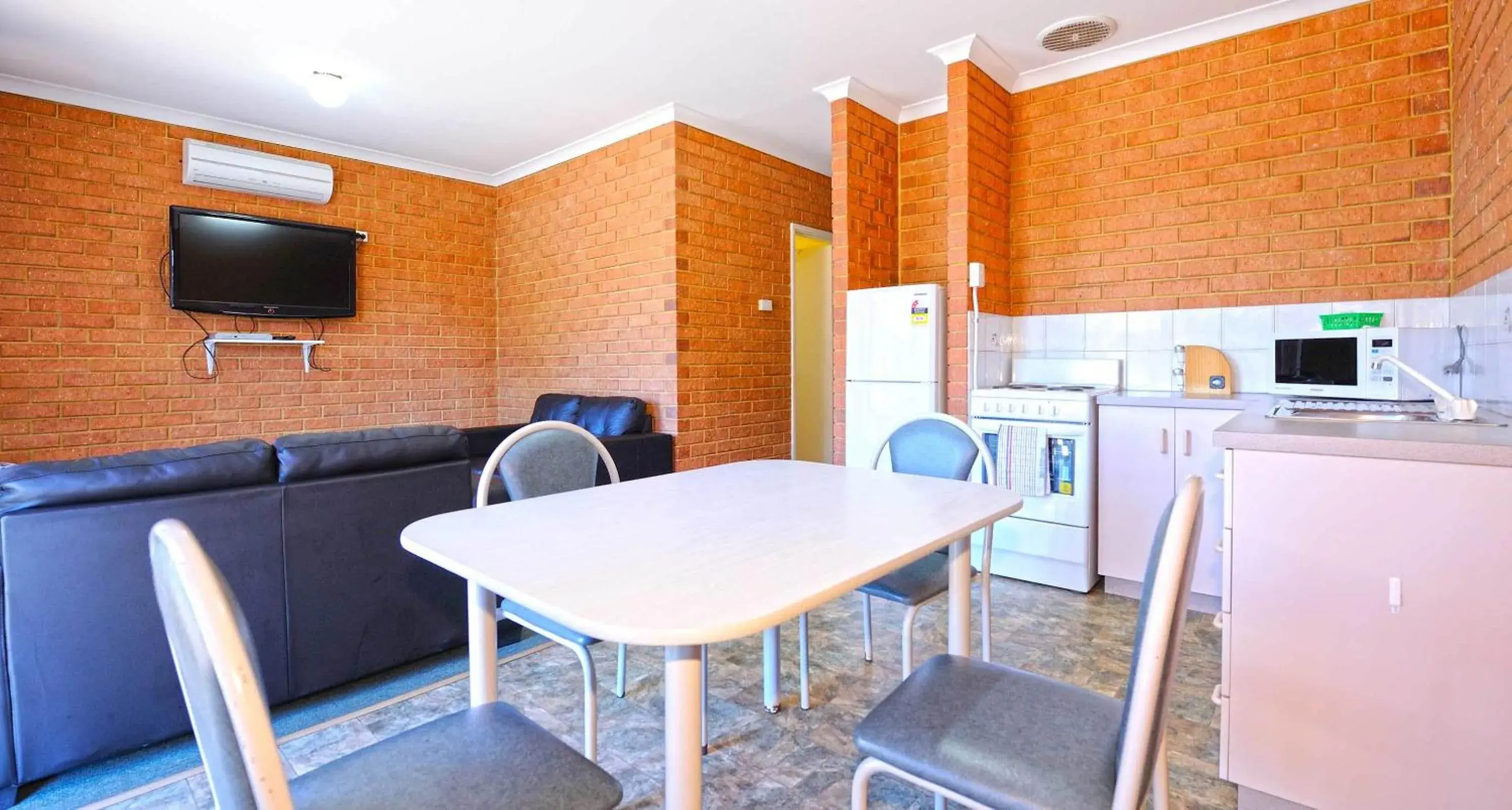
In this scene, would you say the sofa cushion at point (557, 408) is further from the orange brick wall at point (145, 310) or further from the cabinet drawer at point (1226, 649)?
the cabinet drawer at point (1226, 649)

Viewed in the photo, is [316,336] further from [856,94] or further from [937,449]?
[937,449]

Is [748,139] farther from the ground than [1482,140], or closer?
farther from the ground

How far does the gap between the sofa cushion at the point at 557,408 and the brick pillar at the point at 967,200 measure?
2546 millimetres

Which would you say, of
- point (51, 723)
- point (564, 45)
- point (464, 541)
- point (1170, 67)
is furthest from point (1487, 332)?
point (51, 723)

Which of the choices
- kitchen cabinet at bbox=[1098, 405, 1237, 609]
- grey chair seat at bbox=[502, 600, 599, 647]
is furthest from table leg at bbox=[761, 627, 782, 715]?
kitchen cabinet at bbox=[1098, 405, 1237, 609]

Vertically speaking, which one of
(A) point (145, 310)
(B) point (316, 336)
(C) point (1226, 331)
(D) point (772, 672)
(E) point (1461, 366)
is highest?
(A) point (145, 310)

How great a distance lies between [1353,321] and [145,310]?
653cm

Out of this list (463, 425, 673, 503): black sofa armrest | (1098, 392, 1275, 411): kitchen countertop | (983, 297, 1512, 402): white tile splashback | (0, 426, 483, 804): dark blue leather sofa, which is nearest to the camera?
(0, 426, 483, 804): dark blue leather sofa

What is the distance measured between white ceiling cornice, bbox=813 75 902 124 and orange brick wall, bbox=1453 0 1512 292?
8.17 ft

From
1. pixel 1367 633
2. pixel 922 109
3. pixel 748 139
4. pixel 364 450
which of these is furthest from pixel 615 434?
pixel 1367 633

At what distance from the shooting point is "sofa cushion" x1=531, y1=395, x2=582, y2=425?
4.78 meters

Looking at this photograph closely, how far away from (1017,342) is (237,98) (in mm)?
4906

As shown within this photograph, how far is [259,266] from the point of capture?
15.1 feet

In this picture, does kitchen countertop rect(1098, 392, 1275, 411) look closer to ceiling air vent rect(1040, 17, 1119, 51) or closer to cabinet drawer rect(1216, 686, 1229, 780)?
cabinet drawer rect(1216, 686, 1229, 780)
